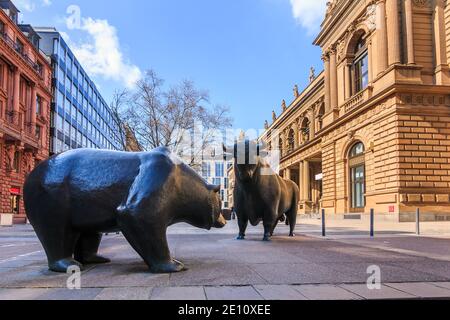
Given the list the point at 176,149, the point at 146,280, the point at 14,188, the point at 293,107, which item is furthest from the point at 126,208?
the point at 293,107

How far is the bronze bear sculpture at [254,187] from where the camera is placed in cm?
891

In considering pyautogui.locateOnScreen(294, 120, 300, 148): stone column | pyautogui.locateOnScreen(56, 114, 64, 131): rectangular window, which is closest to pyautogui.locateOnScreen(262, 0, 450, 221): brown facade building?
pyautogui.locateOnScreen(294, 120, 300, 148): stone column

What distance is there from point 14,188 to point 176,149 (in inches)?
761

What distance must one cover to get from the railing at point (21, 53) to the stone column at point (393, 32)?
1293 inches

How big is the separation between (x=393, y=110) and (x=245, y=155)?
19.9 metres

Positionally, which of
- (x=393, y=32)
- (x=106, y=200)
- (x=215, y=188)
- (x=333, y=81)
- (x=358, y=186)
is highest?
(x=393, y=32)

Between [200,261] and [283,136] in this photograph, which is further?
[283,136]

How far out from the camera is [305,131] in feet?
174

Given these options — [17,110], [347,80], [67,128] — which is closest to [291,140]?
[347,80]

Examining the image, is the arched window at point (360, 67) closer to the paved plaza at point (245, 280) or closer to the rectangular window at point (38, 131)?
the paved plaza at point (245, 280)

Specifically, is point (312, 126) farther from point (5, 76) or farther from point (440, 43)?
point (5, 76)

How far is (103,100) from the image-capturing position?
90812 millimetres

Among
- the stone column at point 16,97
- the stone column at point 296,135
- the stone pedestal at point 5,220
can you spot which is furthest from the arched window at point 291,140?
the stone pedestal at point 5,220
